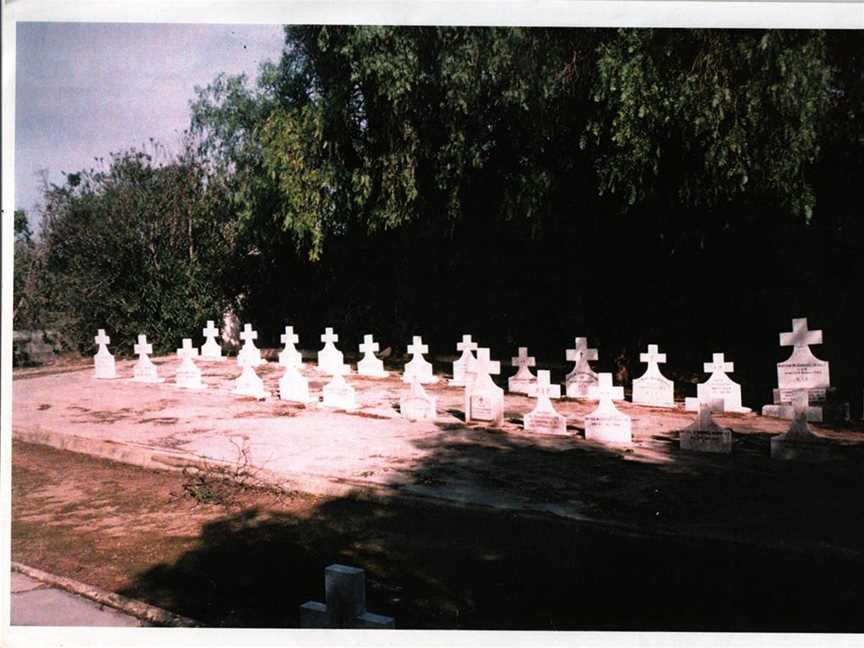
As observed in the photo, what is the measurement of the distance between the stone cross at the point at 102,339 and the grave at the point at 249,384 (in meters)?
1.54

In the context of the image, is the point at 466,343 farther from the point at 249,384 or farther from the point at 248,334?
the point at 249,384

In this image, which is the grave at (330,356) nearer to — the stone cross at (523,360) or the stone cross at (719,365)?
the stone cross at (523,360)

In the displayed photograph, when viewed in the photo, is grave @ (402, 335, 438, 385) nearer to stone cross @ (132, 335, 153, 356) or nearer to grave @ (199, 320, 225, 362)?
grave @ (199, 320, 225, 362)

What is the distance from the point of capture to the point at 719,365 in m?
7.32

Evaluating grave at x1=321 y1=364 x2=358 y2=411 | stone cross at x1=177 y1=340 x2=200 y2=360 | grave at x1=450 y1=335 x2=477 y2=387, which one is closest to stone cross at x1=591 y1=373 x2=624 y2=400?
grave at x1=450 y1=335 x2=477 y2=387

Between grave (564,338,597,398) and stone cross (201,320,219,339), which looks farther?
stone cross (201,320,219,339)

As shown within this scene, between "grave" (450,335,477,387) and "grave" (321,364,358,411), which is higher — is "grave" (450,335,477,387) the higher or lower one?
the higher one

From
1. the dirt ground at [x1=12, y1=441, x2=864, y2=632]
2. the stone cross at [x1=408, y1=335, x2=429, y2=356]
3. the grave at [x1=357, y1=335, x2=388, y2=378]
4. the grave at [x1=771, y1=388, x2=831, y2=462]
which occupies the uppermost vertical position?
the stone cross at [x1=408, y1=335, x2=429, y2=356]

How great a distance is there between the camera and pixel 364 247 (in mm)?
7703

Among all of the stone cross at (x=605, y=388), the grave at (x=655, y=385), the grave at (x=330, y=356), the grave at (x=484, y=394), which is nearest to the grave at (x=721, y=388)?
the grave at (x=655, y=385)

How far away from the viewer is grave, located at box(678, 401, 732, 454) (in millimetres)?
6254

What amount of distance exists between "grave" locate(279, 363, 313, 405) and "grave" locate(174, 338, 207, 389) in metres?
0.92

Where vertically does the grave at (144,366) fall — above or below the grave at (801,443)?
above

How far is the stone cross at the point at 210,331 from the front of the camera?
8.03 metres
